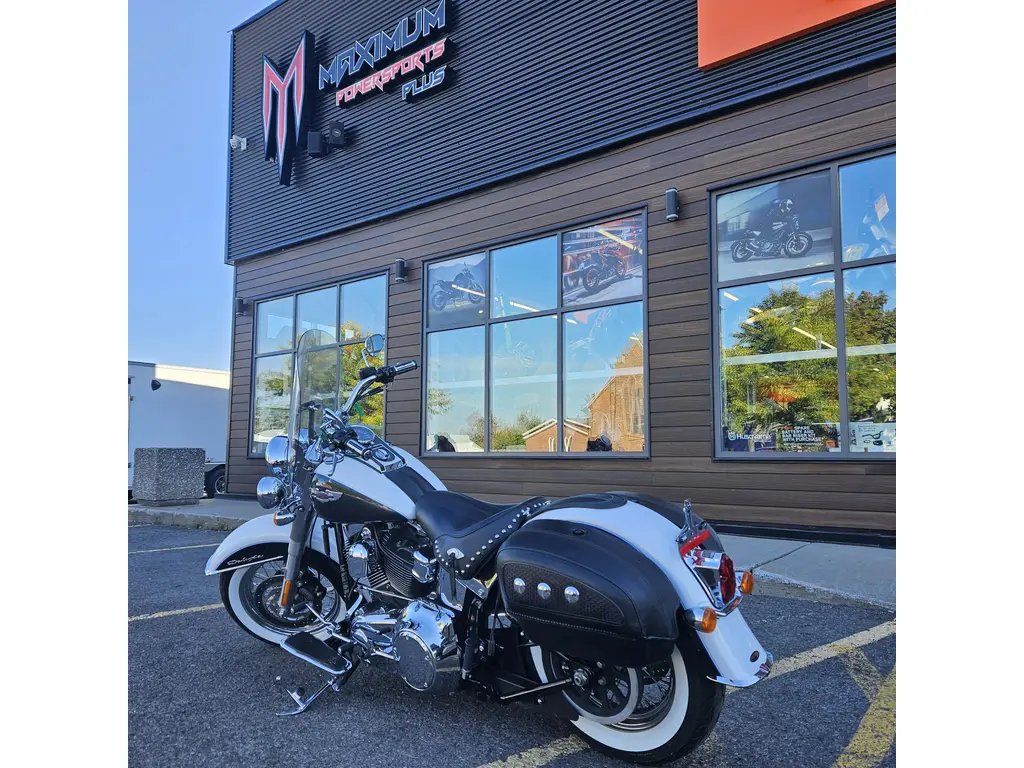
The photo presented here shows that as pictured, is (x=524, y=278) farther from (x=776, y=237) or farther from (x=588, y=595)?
(x=588, y=595)

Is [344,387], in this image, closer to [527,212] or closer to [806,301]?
[527,212]

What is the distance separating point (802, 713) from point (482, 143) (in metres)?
7.23

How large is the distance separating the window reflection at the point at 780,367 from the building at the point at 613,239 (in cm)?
2

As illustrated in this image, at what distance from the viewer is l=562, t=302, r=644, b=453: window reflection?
6.95m

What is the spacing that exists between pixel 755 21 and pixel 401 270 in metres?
4.89

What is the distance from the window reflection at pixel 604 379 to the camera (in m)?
6.95

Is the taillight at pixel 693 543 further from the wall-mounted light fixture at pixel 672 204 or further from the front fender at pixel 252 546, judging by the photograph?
the wall-mounted light fixture at pixel 672 204

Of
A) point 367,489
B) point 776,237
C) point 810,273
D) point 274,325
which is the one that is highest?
point 776,237

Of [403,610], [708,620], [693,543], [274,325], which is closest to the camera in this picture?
[708,620]

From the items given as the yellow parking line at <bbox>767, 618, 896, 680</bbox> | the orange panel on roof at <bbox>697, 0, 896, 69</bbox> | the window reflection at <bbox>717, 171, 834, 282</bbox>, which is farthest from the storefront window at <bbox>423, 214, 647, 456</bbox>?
the yellow parking line at <bbox>767, 618, 896, 680</bbox>

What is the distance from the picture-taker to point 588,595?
1955 millimetres

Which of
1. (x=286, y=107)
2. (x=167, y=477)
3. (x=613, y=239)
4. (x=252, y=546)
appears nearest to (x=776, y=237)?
(x=613, y=239)

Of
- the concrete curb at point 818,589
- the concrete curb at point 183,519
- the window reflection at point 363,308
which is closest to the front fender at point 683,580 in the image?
the concrete curb at point 818,589

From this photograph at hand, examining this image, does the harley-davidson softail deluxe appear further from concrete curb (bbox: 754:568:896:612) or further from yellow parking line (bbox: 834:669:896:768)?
concrete curb (bbox: 754:568:896:612)
